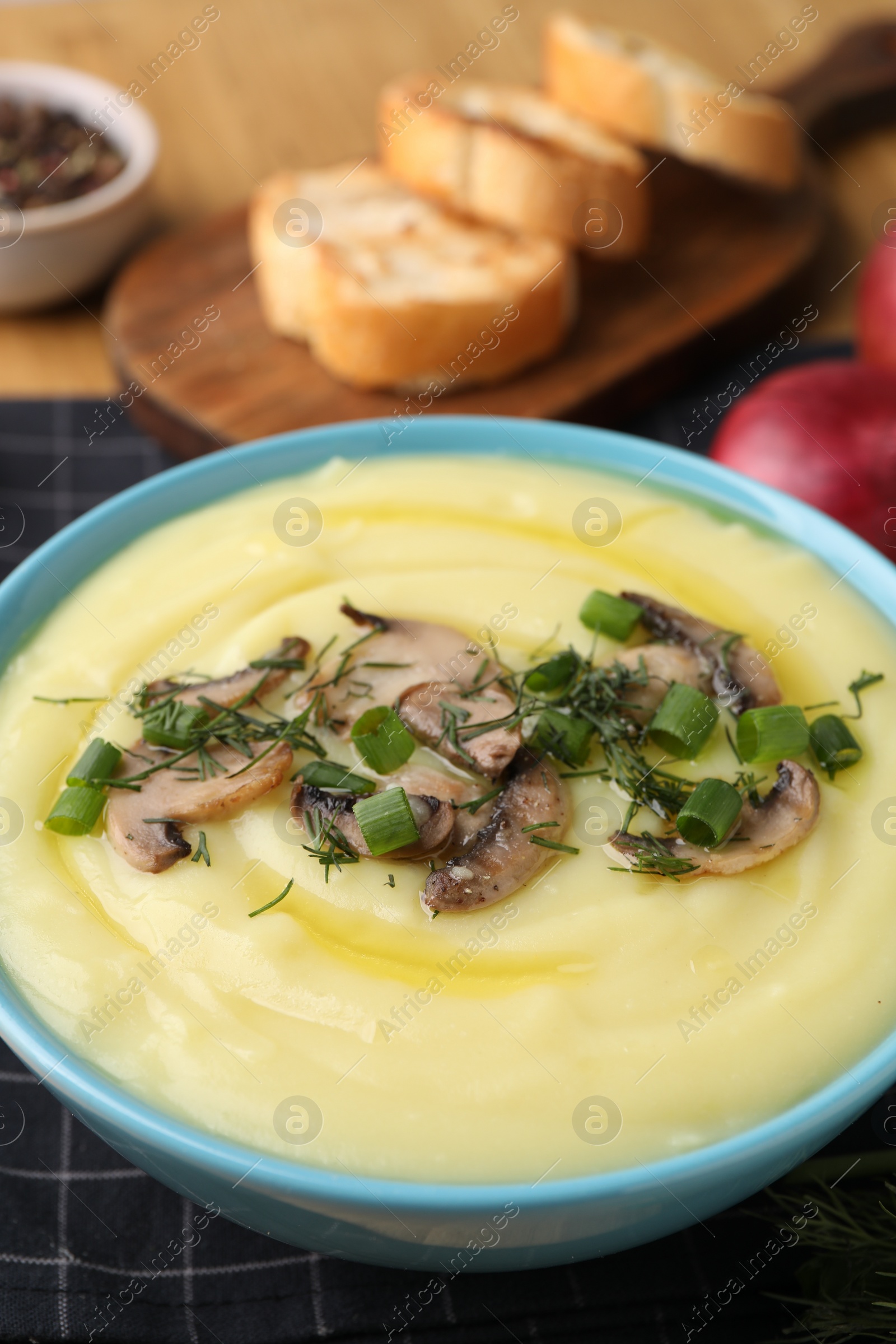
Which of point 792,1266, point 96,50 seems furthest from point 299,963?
point 96,50

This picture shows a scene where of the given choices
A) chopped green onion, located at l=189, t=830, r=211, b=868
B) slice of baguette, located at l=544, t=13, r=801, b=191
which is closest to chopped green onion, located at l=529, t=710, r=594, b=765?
chopped green onion, located at l=189, t=830, r=211, b=868

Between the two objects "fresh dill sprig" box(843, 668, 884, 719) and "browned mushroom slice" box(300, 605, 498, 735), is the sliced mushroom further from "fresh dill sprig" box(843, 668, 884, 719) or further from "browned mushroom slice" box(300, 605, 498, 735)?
"browned mushroom slice" box(300, 605, 498, 735)

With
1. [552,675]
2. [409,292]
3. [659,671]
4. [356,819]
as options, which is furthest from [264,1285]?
[409,292]

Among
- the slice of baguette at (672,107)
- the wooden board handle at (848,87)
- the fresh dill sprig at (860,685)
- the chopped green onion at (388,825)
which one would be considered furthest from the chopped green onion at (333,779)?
the wooden board handle at (848,87)

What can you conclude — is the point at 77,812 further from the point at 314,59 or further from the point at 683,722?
the point at 314,59

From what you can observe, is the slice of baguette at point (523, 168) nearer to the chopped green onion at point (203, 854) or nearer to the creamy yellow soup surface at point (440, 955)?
the creamy yellow soup surface at point (440, 955)

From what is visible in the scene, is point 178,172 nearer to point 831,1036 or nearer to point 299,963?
point 299,963
